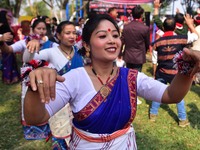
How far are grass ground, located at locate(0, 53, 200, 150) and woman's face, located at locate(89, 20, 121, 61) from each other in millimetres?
2131

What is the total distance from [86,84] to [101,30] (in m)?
0.37

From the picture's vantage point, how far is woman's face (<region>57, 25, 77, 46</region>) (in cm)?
316

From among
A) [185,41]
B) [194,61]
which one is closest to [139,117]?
[185,41]

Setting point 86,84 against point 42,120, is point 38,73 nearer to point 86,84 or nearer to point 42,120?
point 42,120

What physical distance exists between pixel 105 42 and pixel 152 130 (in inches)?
104

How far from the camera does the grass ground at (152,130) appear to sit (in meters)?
3.61

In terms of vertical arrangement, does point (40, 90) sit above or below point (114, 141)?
above

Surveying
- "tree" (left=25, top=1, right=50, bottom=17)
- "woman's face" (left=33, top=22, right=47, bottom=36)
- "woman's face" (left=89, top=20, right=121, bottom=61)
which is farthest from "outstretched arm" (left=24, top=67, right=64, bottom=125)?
"tree" (left=25, top=1, right=50, bottom=17)

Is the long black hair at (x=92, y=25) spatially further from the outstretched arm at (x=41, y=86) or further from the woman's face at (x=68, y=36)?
the woman's face at (x=68, y=36)

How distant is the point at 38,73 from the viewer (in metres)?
1.13

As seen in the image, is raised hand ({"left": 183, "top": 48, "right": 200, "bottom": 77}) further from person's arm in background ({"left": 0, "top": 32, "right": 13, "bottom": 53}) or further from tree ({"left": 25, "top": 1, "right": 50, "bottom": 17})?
tree ({"left": 25, "top": 1, "right": 50, "bottom": 17})

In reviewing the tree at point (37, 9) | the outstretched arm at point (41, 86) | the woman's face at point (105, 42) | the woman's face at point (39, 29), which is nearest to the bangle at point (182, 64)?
the woman's face at point (105, 42)

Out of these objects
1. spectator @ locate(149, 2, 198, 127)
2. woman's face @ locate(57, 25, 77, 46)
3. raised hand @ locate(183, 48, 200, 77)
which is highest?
raised hand @ locate(183, 48, 200, 77)

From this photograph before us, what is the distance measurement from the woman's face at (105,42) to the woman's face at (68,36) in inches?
54.5
